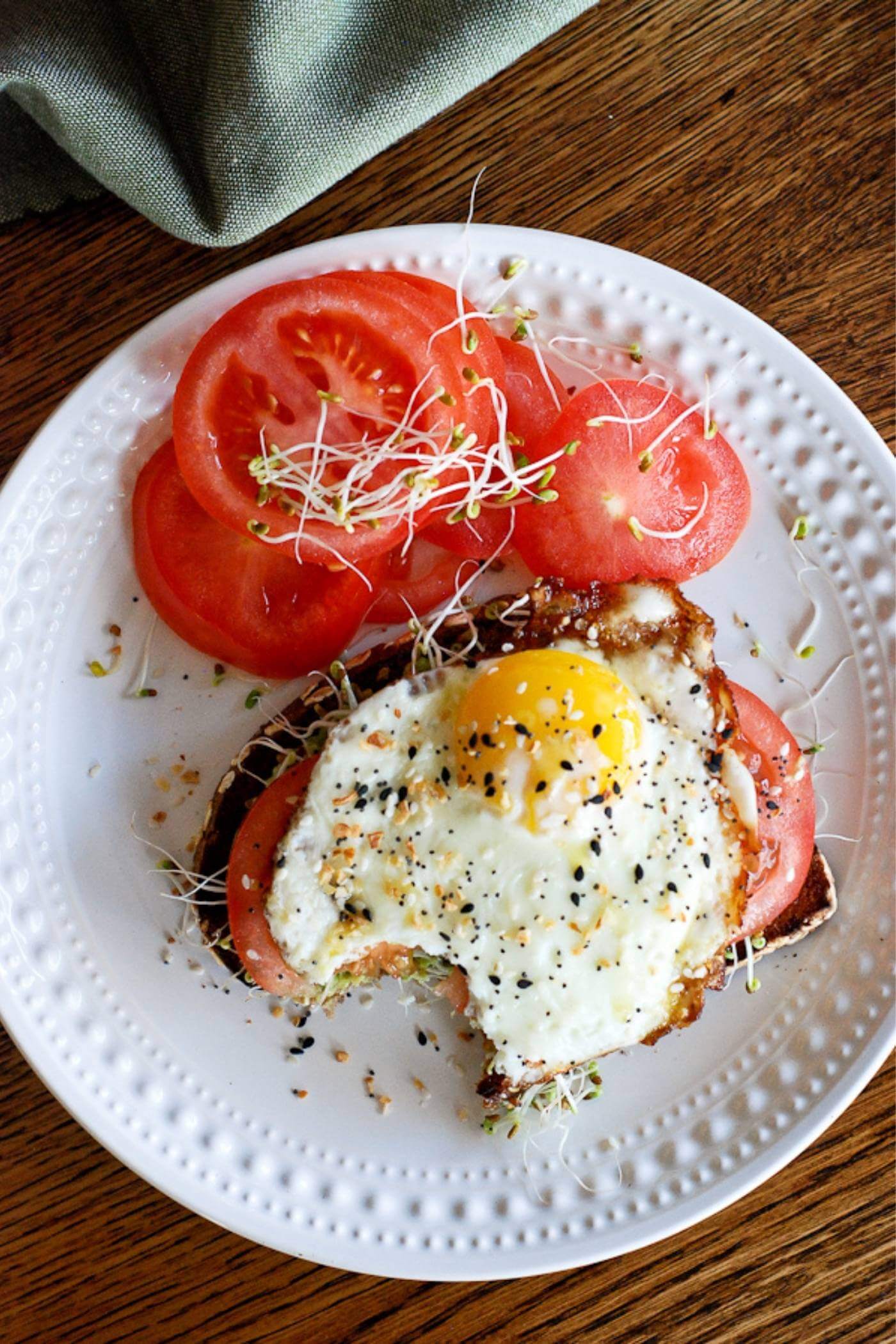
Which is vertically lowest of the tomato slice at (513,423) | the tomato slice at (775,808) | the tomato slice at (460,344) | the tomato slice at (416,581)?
the tomato slice at (775,808)

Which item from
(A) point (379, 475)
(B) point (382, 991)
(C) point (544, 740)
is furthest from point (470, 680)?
(B) point (382, 991)

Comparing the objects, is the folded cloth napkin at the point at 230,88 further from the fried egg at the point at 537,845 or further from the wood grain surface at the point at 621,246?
the fried egg at the point at 537,845

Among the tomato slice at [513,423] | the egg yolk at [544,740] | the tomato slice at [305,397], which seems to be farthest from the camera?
the tomato slice at [513,423]

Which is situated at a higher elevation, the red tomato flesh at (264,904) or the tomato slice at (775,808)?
the red tomato flesh at (264,904)

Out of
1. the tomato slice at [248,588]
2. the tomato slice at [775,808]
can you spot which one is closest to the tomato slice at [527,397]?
the tomato slice at [248,588]

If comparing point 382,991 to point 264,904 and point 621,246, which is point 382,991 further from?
point 621,246

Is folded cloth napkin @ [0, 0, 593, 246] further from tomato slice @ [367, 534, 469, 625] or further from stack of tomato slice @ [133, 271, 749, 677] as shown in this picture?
tomato slice @ [367, 534, 469, 625]
